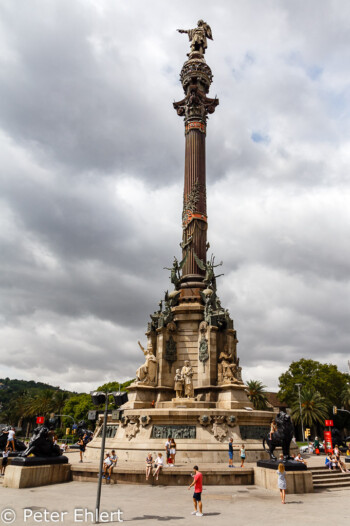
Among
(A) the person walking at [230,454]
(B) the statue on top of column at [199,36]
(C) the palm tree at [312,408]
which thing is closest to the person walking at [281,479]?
(A) the person walking at [230,454]

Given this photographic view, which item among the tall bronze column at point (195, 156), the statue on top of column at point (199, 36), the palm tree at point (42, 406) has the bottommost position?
the palm tree at point (42, 406)

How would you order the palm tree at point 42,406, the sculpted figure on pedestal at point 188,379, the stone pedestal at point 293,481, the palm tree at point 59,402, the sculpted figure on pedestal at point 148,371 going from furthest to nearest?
the palm tree at point 59,402 < the palm tree at point 42,406 < the sculpted figure on pedestal at point 148,371 < the sculpted figure on pedestal at point 188,379 < the stone pedestal at point 293,481

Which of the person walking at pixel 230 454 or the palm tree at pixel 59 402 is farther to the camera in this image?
the palm tree at pixel 59 402

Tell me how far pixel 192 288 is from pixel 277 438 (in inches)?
654

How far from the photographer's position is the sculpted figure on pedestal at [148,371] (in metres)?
28.1

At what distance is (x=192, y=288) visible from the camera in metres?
32.6

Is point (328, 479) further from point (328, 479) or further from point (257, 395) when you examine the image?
point (257, 395)

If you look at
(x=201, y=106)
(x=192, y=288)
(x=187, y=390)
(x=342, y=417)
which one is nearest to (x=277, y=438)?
(x=187, y=390)

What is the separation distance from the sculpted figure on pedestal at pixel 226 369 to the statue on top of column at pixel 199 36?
1322 inches

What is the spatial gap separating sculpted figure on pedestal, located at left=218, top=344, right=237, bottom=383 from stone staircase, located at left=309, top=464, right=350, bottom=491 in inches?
308

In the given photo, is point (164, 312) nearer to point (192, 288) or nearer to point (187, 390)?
point (192, 288)

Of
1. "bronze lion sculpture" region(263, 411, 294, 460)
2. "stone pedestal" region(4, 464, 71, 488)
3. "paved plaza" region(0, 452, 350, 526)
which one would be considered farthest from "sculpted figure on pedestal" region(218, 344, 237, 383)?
"stone pedestal" region(4, 464, 71, 488)

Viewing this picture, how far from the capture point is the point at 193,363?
94.4ft

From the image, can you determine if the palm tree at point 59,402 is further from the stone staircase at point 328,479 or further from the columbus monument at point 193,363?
the stone staircase at point 328,479
